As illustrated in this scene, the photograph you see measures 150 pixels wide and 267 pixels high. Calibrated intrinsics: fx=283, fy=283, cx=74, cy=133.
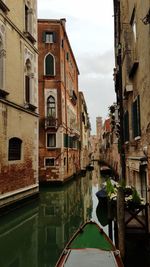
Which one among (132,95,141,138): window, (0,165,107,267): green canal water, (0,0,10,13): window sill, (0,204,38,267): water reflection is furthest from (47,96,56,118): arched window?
(132,95,141,138): window

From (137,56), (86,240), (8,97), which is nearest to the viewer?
(86,240)

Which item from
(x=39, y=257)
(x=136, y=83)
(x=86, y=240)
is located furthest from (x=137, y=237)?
(x=136, y=83)

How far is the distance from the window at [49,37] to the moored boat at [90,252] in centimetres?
1773

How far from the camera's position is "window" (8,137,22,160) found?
10789mm

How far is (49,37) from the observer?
20969 mm

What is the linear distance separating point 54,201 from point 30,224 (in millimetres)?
4637

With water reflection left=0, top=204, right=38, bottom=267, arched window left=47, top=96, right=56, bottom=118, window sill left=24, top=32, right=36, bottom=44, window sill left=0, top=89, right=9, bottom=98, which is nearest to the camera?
water reflection left=0, top=204, right=38, bottom=267

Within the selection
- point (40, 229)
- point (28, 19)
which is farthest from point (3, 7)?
point (40, 229)

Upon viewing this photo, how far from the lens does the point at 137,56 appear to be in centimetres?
707

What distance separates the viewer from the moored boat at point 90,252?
14.0 feet

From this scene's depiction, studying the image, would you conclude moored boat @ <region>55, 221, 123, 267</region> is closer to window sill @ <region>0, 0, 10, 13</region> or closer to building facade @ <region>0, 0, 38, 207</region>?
building facade @ <region>0, 0, 38, 207</region>

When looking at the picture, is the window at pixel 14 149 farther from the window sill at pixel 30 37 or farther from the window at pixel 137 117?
the window at pixel 137 117

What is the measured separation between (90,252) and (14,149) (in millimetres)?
7206

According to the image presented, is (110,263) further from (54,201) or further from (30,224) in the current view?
(54,201)
